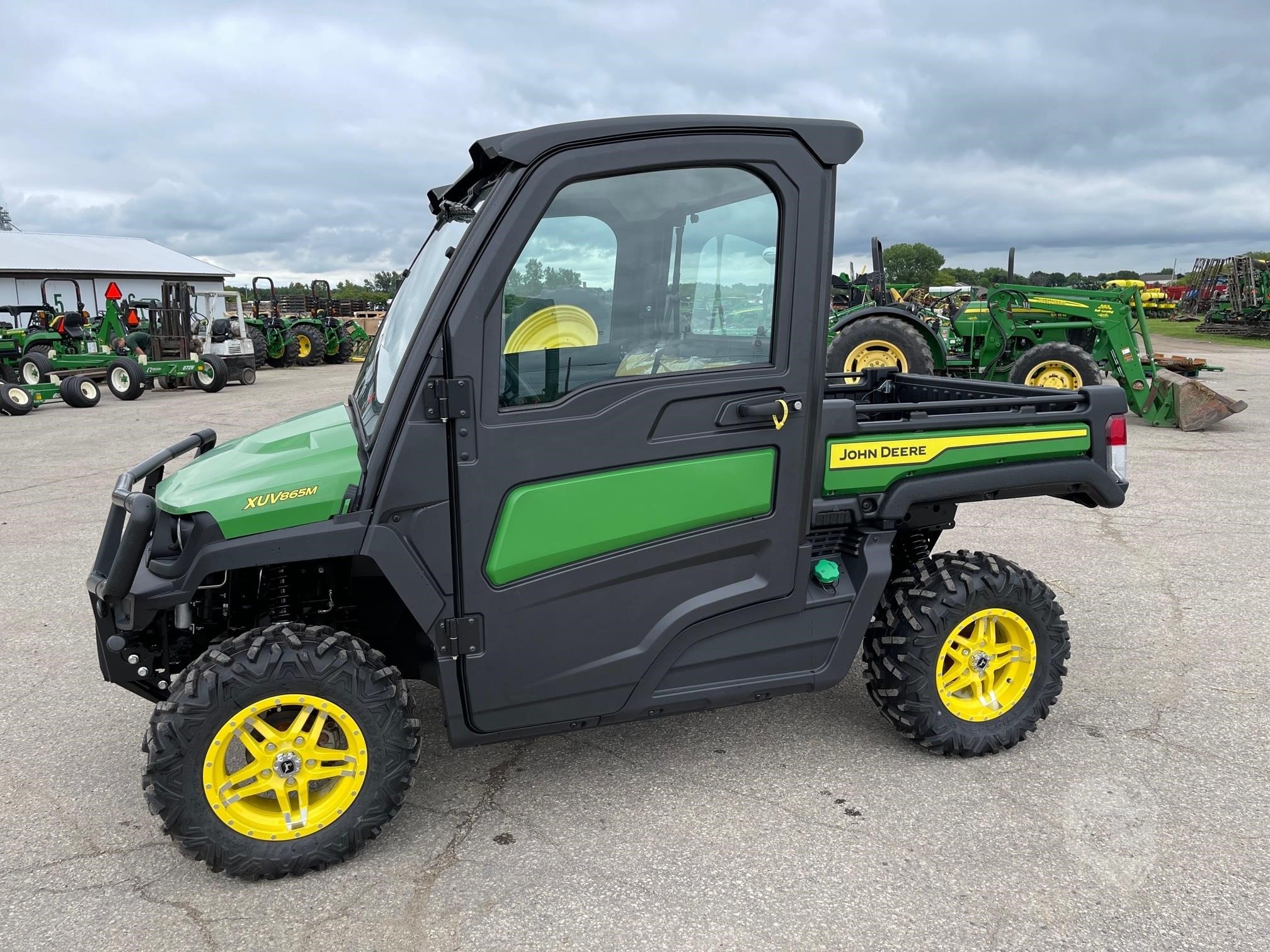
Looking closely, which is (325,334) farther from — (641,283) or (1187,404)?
(641,283)

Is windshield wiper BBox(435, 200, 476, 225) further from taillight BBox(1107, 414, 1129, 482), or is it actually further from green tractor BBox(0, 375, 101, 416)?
green tractor BBox(0, 375, 101, 416)

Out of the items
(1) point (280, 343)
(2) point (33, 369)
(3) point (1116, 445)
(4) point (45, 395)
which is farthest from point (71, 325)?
(3) point (1116, 445)

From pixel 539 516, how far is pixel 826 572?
42.5 inches

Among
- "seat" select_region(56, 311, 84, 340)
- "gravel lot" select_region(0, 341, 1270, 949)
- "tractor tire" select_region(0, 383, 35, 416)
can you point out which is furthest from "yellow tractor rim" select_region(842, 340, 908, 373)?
"seat" select_region(56, 311, 84, 340)

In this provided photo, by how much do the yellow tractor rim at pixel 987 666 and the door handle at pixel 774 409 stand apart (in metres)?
1.10

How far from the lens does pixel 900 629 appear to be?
3.40 metres

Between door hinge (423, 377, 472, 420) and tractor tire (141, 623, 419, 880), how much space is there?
0.76 meters

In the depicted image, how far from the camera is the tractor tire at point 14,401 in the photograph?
14.6m

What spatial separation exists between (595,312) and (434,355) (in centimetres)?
50

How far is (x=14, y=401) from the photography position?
48.1ft

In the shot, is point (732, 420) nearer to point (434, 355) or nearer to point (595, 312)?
point (595, 312)

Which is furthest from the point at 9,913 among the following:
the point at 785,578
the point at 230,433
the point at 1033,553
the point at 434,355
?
the point at 230,433

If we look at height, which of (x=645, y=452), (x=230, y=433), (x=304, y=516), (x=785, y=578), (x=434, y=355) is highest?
(x=434, y=355)

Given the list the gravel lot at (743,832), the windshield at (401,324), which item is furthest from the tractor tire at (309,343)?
the windshield at (401,324)
